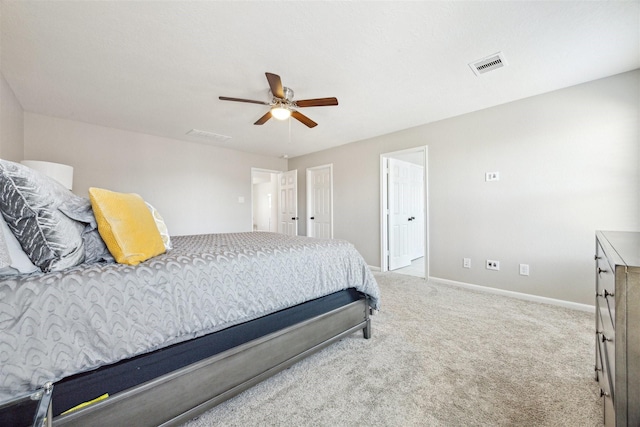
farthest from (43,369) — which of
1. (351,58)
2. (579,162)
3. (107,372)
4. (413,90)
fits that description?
(579,162)

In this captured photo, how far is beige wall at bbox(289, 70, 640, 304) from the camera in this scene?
2.46m

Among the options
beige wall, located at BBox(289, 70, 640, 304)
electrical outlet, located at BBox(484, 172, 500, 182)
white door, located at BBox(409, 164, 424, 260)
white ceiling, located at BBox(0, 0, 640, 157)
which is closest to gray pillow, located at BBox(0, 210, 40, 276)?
white ceiling, located at BBox(0, 0, 640, 157)

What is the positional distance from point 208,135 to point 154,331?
3.89 m

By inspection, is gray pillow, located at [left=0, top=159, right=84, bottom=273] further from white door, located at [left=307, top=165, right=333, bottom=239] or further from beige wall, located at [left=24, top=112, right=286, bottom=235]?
white door, located at [left=307, top=165, right=333, bottom=239]

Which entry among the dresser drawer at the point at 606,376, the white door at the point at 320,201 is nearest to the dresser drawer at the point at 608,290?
the dresser drawer at the point at 606,376

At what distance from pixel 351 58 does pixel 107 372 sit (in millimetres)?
2596

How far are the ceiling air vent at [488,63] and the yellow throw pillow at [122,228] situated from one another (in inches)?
115

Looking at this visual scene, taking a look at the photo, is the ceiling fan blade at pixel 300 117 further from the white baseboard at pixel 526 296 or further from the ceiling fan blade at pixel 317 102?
the white baseboard at pixel 526 296

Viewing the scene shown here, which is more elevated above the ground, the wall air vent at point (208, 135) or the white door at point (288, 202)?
the wall air vent at point (208, 135)

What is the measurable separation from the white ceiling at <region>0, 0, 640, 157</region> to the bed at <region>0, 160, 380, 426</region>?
1.67 metres

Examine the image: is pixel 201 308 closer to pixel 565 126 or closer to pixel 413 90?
pixel 413 90

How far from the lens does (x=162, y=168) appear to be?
4.33 m

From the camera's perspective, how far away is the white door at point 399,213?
4426mm

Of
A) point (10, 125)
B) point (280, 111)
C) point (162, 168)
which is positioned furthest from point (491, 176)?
point (10, 125)
